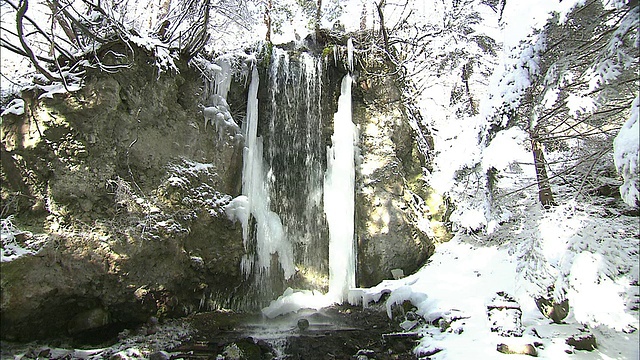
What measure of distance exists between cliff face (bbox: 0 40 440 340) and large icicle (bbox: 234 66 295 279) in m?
0.28

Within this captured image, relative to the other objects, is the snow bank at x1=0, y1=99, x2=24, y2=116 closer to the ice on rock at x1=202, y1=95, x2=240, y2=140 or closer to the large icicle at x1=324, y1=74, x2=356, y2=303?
the ice on rock at x1=202, y1=95, x2=240, y2=140

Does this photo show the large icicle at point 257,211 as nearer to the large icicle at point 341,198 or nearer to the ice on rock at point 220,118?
the ice on rock at point 220,118

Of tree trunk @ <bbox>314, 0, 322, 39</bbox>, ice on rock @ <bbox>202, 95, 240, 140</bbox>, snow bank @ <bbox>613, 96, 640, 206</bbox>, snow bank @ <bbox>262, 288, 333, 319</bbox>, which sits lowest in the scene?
snow bank @ <bbox>262, 288, 333, 319</bbox>

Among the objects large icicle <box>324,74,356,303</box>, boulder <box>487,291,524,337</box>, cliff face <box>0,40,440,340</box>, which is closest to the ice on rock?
cliff face <box>0,40,440,340</box>

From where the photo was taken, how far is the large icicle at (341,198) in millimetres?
9391

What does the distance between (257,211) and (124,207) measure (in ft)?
11.1

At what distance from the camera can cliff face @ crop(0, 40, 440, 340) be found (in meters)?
5.77

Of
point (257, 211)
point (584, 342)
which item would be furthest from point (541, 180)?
point (257, 211)

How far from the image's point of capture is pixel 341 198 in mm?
→ 10086

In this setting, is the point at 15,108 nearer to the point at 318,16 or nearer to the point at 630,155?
the point at 630,155

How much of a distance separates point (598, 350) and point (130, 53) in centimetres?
893

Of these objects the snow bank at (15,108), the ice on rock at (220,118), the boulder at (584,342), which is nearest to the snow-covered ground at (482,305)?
the boulder at (584,342)

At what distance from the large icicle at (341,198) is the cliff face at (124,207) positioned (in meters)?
0.69

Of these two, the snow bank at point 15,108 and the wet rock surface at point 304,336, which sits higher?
the snow bank at point 15,108
